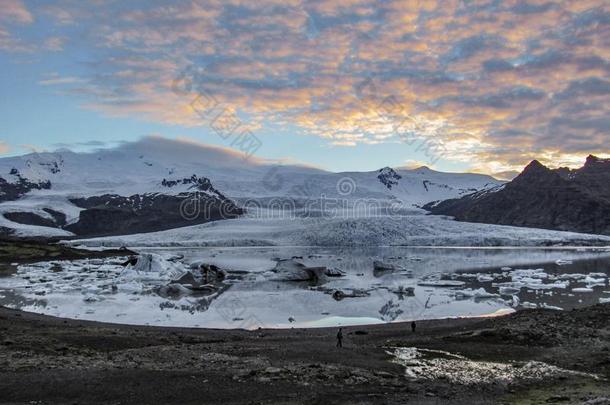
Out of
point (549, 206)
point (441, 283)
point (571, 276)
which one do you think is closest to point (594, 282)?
point (571, 276)

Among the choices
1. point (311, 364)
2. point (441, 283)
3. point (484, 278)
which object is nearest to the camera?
point (311, 364)

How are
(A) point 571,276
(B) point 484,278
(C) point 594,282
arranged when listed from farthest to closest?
(A) point 571,276 < (B) point 484,278 < (C) point 594,282

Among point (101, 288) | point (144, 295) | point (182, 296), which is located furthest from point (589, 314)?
point (101, 288)

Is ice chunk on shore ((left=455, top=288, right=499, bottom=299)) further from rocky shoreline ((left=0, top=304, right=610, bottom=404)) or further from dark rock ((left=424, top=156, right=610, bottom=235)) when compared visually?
dark rock ((left=424, top=156, right=610, bottom=235))

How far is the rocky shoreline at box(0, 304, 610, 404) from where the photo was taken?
35.4 ft

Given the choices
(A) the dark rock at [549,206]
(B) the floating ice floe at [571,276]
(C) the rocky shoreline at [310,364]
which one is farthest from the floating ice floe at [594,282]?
(A) the dark rock at [549,206]

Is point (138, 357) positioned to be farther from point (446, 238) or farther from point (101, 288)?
point (446, 238)

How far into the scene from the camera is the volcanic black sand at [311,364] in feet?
35.3

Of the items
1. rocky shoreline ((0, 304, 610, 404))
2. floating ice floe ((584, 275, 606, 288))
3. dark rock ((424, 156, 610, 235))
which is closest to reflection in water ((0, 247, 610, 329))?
floating ice floe ((584, 275, 606, 288))

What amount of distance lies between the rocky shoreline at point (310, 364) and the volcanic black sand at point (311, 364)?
0.10 ft

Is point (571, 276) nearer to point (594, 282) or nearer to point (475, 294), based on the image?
point (594, 282)

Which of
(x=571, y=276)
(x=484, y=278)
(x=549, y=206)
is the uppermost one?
(x=549, y=206)

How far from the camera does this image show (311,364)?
13250 mm

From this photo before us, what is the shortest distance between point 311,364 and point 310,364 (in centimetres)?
3
